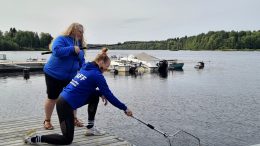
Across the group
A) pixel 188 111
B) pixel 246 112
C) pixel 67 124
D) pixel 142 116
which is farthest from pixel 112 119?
pixel 67 124

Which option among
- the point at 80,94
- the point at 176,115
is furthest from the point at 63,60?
the point at 176,115

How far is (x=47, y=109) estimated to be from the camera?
340 inches

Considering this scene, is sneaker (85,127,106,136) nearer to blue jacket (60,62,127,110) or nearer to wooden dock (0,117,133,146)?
wooden dock (0,117,133,146)

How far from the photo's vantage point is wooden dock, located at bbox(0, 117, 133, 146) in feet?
25.2

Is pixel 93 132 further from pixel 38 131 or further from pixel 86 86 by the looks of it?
pixel 86 86

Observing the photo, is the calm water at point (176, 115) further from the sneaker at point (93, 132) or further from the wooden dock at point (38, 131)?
the sneaker at point (93, 132)

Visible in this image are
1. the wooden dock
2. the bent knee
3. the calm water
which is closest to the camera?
the bent knee

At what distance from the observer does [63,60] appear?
26.7 ft

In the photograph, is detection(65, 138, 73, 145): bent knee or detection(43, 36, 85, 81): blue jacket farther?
detection(43, 36, 85, 81): blue jacket

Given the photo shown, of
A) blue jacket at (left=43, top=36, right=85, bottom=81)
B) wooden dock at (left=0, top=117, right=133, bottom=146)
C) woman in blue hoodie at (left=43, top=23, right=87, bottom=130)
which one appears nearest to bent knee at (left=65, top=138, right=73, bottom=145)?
wooden dock at (left=0, top=117, right=133, bottom=146)

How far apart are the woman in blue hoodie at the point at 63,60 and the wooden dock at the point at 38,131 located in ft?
2.65

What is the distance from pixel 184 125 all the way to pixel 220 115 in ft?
13.5

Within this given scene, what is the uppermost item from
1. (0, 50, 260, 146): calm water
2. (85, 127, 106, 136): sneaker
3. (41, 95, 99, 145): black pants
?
(41, 95, 99, 145): black pants

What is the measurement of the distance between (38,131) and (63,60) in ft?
6.25
